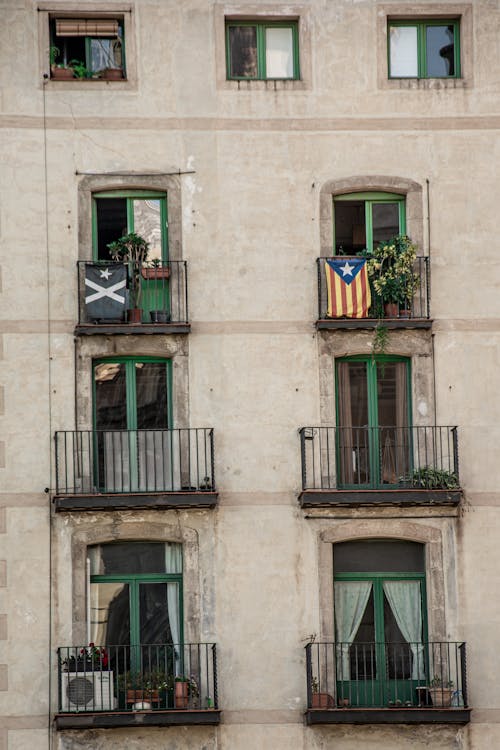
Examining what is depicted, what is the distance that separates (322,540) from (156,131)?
7774 mm

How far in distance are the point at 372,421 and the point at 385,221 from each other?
3.61 meters

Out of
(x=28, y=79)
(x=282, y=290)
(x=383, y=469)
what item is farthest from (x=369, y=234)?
(x=28, y=79)

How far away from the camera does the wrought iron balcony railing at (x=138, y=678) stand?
35531 millimetres

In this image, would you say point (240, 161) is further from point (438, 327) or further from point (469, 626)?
point (469, 626)

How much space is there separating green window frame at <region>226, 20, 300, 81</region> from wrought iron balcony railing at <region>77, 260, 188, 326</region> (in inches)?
145

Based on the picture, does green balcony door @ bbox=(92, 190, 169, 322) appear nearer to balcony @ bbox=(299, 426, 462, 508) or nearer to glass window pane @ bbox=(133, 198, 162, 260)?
glass window pane @ bbox=(133, 198, 162, 260)

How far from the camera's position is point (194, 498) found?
36281 millimetres

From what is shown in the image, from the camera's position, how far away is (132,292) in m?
37.1

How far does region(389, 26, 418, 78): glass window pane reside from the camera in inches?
1503

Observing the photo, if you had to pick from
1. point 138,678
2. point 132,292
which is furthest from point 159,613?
point 132,292

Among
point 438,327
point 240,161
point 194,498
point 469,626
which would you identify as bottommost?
point 469,626

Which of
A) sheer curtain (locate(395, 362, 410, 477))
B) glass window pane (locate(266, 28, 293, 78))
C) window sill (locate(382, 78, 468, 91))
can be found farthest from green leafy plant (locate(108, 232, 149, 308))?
window sill (locate(382, 78, 468, 91))

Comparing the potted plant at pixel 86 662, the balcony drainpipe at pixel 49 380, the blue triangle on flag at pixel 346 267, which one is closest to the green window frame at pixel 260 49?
the balcony drainpipe at pixel 49 380

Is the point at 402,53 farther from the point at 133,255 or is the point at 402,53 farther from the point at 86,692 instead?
the point at 86,692
